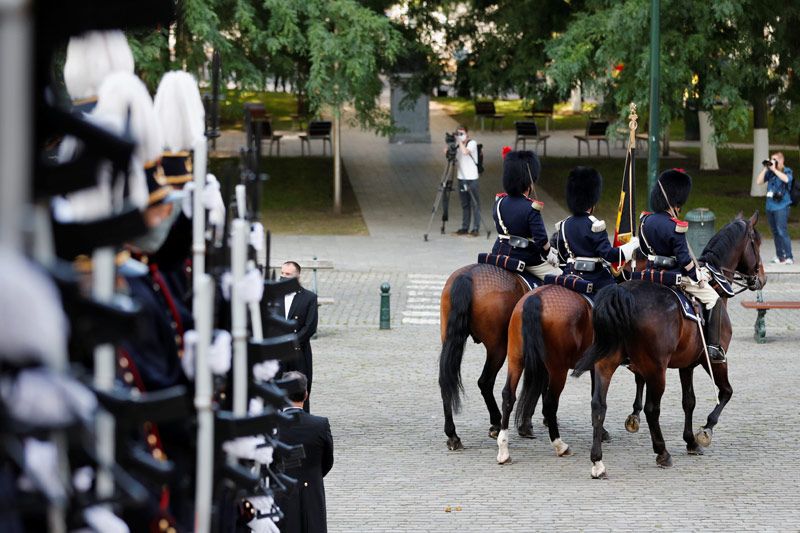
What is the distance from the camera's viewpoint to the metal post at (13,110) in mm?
1995

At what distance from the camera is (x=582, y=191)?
Result: 40.6ft

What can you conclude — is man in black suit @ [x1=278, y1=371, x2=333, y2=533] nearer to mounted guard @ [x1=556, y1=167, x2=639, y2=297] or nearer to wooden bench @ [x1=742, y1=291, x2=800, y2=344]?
mounted guard @ [x1=556, y1=167, x2=639, y2=297]

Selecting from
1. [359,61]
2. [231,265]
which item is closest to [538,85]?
[359,61]

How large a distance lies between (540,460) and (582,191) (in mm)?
2471

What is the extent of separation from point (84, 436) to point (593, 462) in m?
9.42

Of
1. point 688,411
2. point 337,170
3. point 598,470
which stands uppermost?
point 337,170

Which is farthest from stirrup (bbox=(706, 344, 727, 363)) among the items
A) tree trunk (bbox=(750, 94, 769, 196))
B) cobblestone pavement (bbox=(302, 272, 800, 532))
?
tree trunk (bbox=(750, 94, 769, 196))

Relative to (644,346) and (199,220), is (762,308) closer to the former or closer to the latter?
(644,346)

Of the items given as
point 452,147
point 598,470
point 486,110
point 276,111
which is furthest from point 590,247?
point 276,111

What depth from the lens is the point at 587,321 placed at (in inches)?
465

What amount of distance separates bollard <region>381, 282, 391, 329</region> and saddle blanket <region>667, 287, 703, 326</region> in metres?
6.54

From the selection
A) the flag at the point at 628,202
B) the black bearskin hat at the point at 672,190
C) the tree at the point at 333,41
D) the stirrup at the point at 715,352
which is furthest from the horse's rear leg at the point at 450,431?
the tree at the point at 333,41

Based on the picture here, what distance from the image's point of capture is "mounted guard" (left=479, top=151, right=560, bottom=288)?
1262 cm

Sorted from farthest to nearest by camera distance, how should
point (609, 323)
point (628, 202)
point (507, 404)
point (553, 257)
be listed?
point (628, 202) < point (553, 257) < point (507, 404) < point (609, 323)
